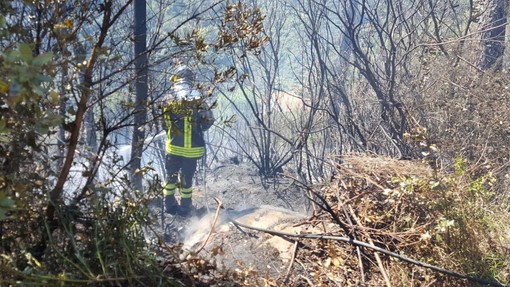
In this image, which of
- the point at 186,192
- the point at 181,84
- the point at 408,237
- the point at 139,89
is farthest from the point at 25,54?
the point at 186,192

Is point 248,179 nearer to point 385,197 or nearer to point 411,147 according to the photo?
point 411,147

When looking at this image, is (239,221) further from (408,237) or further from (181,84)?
(181,84)

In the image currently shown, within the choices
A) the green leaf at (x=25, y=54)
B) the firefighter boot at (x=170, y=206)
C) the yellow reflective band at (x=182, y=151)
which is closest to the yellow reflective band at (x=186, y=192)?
the firefighter boot at (x=170, y=206)

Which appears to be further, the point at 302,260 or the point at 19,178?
the point at 302,260

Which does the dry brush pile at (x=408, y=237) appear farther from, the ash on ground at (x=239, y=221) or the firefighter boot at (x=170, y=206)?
the firefighter boot at (x=170, y=206)

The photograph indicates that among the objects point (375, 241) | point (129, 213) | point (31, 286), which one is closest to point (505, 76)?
point (375, 241)

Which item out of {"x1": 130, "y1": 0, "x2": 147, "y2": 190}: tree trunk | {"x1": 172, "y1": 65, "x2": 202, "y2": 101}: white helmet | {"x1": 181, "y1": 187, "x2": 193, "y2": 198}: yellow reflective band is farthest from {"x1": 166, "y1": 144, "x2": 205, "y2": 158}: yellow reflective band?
{"x1": 172, "y1": 65, "x2": 202, "y2": 101}: white helmet

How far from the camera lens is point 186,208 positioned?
8773 mm

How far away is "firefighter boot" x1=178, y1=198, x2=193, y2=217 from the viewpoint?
8.69 m

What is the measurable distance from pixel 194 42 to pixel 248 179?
7.44 meters

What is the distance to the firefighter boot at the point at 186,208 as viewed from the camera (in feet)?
28.5

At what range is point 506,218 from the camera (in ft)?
13.5

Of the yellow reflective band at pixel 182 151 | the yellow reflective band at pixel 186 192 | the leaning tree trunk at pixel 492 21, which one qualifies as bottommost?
the yellow reflective band at pixel 186 192

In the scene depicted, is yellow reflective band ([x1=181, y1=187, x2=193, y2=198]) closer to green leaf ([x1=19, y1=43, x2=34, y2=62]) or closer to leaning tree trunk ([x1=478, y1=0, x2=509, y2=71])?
leaning tree trunk ([x1=478, y1=0, x2=509, y2=71])
